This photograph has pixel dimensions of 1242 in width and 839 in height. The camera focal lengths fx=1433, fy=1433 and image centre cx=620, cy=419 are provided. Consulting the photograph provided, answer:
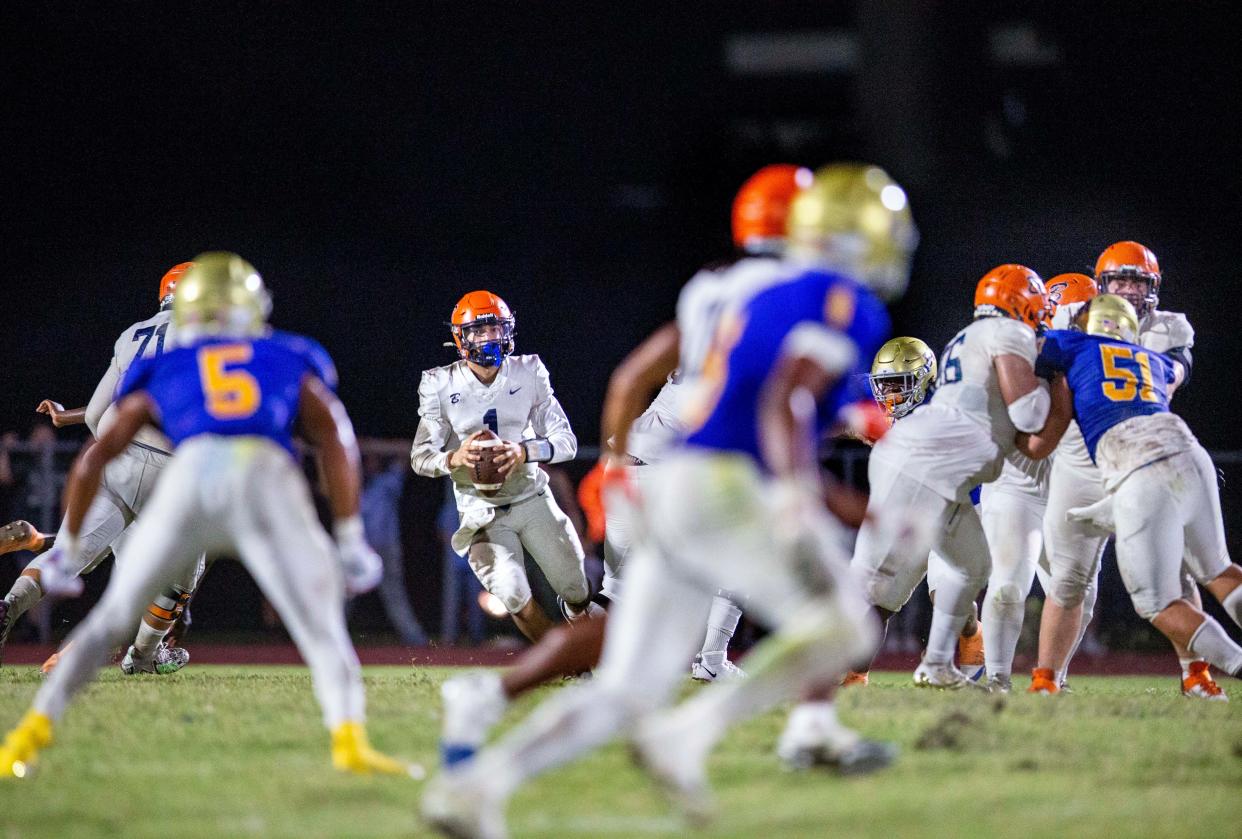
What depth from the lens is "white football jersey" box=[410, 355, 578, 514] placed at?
783 centimetres

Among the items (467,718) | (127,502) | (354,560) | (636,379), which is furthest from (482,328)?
(467,718)

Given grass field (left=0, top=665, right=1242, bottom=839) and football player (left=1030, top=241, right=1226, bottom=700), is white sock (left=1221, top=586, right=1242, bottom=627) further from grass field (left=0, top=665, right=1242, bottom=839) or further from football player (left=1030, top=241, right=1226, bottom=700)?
grass field (left=0, top=665, right=1242, bottom=839)

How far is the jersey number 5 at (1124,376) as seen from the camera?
719 centimetres

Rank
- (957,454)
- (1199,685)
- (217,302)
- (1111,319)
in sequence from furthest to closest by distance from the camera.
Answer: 1. (1199,685)
2. (1111,319)
3. (957,454)
4. (217,302)

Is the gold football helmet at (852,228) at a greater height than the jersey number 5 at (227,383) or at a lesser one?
greater

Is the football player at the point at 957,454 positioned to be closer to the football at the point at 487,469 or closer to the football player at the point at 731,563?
the football at the point at 487,469

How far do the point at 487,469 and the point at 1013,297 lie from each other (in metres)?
2.95

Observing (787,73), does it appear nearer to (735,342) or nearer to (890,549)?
(890,549)

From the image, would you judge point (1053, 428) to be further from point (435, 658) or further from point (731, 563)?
point (435, 658)

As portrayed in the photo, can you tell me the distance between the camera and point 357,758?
4.41 m

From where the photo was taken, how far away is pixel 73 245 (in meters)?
17.8

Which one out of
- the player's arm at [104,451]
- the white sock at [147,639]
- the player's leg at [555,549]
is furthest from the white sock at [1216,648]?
the white sock at [147,639]

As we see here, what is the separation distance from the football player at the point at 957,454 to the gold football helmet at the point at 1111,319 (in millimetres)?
288

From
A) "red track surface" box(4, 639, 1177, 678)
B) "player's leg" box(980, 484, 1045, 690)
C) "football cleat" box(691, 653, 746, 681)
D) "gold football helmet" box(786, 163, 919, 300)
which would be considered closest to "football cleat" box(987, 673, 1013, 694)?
"player's leg" box(980, 484, 1045, 690)
